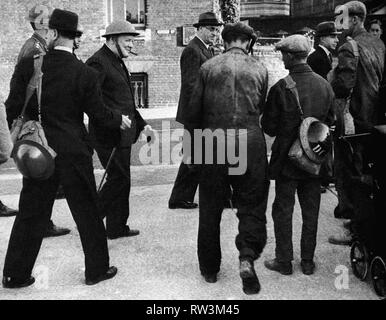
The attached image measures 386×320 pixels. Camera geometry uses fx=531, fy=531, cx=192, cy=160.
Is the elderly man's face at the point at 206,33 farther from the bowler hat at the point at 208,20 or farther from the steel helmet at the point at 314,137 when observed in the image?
the steel helmet at the point at 314,137

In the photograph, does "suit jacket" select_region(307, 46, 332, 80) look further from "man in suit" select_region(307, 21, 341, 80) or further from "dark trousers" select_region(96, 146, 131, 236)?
"dark trousers" select_region(96, 146, 131, 236)

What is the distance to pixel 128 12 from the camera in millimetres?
15922

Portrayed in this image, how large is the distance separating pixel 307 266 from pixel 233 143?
1.29 meters

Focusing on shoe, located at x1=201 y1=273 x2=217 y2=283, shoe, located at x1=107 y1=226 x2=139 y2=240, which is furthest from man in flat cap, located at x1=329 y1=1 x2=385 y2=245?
shoe, located at x1=107 y1=226 x2=139 y2=240

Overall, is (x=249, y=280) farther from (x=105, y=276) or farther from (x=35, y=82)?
(x=35, y=82)

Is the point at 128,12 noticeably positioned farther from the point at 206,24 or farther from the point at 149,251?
the point at 149,251

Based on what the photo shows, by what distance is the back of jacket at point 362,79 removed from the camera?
4.89 metres

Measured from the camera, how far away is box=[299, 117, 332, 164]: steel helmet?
4391mm

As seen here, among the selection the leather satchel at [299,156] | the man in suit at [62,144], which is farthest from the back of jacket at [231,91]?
the man in suit at [62,144]

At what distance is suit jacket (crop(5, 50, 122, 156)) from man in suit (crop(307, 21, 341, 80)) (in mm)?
3853

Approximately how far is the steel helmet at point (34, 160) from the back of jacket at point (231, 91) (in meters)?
1.24

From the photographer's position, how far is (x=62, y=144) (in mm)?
4293

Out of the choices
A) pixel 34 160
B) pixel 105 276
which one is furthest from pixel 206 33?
pixel 105 276
